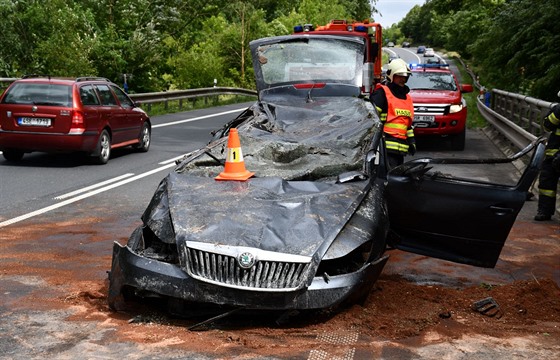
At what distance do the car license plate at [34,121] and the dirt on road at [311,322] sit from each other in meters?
7.06

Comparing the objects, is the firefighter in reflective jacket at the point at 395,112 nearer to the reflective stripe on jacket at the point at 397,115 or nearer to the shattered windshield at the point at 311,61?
the reflective stripe on jacket at the point at 397,115

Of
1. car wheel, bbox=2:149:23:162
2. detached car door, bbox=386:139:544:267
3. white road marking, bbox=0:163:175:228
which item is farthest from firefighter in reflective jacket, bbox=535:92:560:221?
car wheel, bbox=2:149:23:162

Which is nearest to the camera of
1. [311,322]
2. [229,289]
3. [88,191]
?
[229,289]

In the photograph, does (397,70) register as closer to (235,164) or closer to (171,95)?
(235,164)

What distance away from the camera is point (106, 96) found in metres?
16.3

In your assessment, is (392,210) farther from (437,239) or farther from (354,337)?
(354,337)

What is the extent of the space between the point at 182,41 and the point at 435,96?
35.8m

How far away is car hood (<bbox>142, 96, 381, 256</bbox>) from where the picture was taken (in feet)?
18.2

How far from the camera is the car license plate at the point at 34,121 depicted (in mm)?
14688

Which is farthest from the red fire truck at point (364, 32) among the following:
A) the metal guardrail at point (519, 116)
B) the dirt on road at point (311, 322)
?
the dirt on road at point (311, 322)

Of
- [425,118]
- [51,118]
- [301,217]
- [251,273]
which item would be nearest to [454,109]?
[425,118]

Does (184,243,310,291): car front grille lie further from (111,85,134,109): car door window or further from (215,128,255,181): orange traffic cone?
(111,85,134,109): car door window

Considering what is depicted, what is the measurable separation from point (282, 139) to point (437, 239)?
1.76 meters

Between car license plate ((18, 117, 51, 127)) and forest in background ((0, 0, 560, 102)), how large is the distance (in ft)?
33.9
